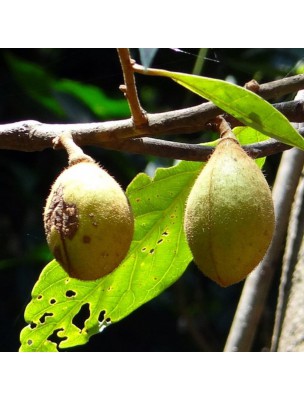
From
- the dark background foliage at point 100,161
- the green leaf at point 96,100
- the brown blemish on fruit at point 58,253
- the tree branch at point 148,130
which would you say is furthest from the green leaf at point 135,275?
the green leaf at point 96,100

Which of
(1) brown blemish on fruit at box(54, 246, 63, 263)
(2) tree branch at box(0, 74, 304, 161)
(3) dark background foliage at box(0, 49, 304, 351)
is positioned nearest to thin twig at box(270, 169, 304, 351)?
(2) tree branch at box(0, 74, 304, 161)

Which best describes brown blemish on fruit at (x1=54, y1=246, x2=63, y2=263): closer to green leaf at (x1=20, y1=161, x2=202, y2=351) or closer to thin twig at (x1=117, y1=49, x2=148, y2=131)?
thin twig at (x1=117, y1=49, x2=148, y2=131)

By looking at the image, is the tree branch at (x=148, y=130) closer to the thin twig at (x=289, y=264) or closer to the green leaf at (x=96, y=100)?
the thin twig at (x=289, y=264)

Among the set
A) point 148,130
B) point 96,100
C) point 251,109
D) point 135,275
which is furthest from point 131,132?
point 96,100

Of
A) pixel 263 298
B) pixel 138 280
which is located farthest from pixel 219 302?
pixel 138 280

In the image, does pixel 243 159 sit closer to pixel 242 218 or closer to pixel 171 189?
pixel 242 218
